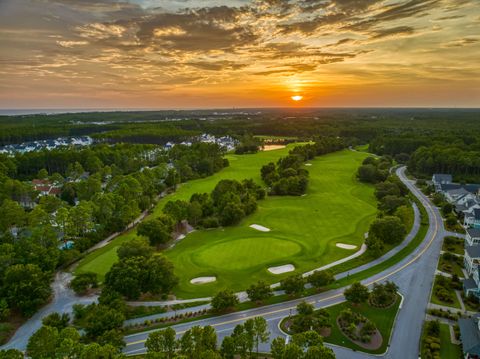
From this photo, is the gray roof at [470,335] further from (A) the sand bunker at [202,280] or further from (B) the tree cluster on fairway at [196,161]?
(B) the tree cluster on fairway at [196,161]

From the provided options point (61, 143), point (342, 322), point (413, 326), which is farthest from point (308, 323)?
point (61, 143)

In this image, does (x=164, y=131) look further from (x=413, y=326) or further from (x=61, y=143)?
(x=413, y=326)

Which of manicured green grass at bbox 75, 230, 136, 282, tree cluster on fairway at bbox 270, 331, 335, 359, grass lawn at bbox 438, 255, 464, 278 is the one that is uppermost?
tree cluster on fairway at bbox 270, 331, 335, 359

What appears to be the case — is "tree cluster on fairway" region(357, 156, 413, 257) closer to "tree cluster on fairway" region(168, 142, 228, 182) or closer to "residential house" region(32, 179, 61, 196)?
"tree cluster on fairway" region(168, 142, 228, 182)

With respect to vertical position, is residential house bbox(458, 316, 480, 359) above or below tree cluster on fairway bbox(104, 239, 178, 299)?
below

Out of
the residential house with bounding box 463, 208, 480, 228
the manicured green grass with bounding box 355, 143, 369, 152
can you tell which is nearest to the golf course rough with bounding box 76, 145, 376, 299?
the residential house with bounding box 463, 208, 480, 228
